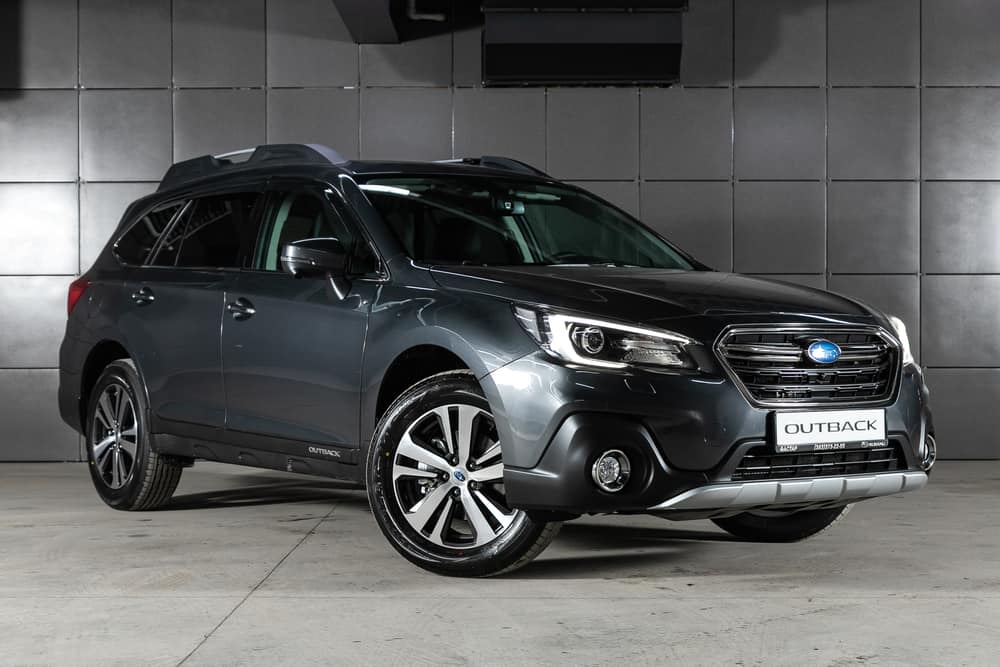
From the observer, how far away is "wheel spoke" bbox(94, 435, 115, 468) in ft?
21.9

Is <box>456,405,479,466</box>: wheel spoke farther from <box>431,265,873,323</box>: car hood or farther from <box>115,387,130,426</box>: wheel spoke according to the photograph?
<box>115,387,130,426</box>: wheel spoke

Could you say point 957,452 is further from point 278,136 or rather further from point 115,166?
point 115,166

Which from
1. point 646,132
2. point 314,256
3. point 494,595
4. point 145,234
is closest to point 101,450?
point 145,234

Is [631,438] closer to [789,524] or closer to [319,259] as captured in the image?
[319,259]

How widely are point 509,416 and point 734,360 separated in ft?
2.61

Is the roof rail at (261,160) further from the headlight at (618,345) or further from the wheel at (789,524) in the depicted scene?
the wheel at (789,524)

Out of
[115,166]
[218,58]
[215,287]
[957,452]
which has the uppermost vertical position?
[218,58]

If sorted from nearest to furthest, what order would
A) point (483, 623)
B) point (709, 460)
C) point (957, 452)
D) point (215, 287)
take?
1. point (483, 623)
2. point (709, 460)
3. point (215, 287)
4. point (957, 452)

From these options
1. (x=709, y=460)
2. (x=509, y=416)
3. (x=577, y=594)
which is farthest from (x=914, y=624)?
(x=509, y=416)

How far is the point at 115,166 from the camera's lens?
10250 mm

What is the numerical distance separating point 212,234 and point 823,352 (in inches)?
121

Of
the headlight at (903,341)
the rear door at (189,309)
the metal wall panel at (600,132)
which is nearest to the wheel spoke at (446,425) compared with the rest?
the rear door at (189,309)

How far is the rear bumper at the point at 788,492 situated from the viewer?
169 inches

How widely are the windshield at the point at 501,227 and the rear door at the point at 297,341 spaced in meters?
0.24
